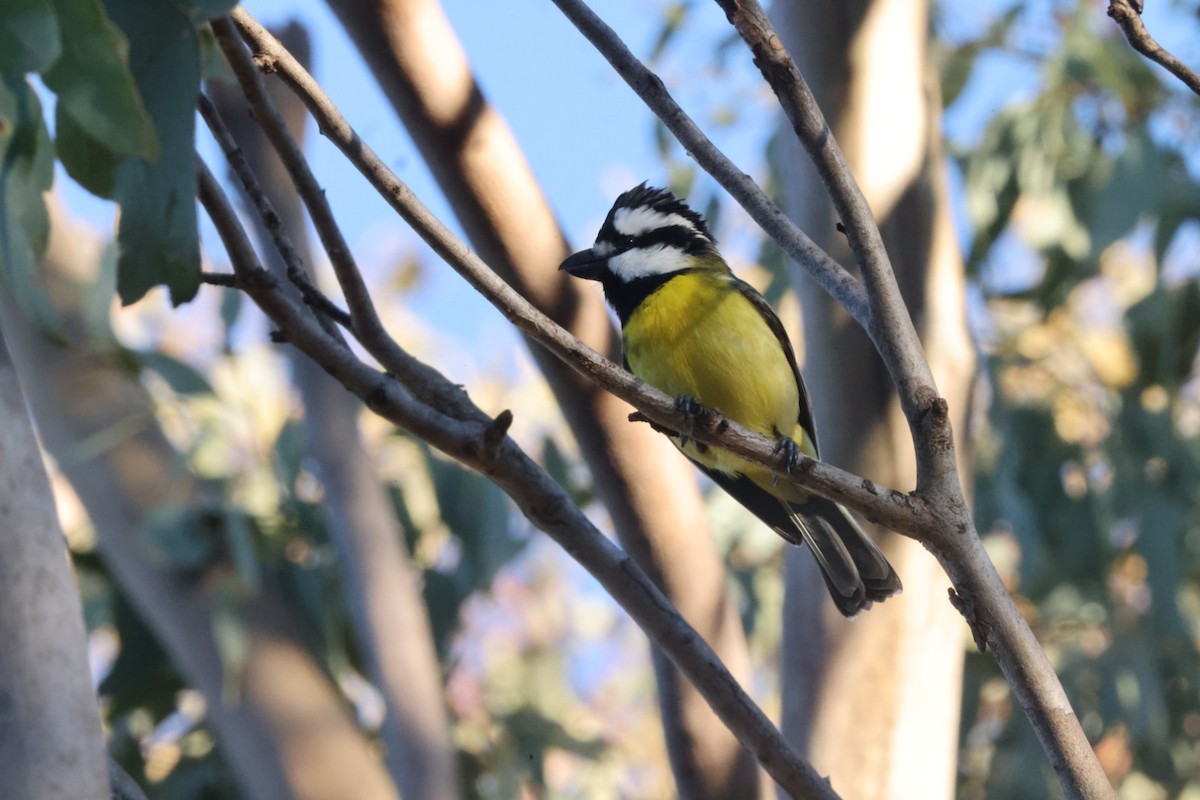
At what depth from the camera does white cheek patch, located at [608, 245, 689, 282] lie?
2.95m

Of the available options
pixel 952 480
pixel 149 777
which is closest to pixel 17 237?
pixel 952 480

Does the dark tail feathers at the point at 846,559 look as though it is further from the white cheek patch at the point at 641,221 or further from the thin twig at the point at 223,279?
the thin twig at the point at 223,279

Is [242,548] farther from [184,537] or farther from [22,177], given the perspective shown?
[22,177]

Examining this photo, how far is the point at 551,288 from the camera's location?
2088 mm

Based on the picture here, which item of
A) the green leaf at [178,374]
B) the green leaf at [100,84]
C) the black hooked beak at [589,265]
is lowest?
the green leaf at [178,374]

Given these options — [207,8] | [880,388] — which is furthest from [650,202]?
[207,8]

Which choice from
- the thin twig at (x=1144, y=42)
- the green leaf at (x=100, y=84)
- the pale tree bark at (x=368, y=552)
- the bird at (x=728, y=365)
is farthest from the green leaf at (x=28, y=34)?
the pale tree bark at (x=368, y=552)

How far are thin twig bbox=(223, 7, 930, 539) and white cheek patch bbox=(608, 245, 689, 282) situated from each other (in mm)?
1458

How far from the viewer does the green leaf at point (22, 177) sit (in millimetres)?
1217

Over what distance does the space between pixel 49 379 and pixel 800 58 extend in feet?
7.97

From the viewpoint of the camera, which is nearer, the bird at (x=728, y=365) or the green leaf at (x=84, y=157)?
the green leaf at (x=84, y=157)

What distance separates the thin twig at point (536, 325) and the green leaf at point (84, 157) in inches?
10.0

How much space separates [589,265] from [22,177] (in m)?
1.62

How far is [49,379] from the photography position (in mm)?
3695
